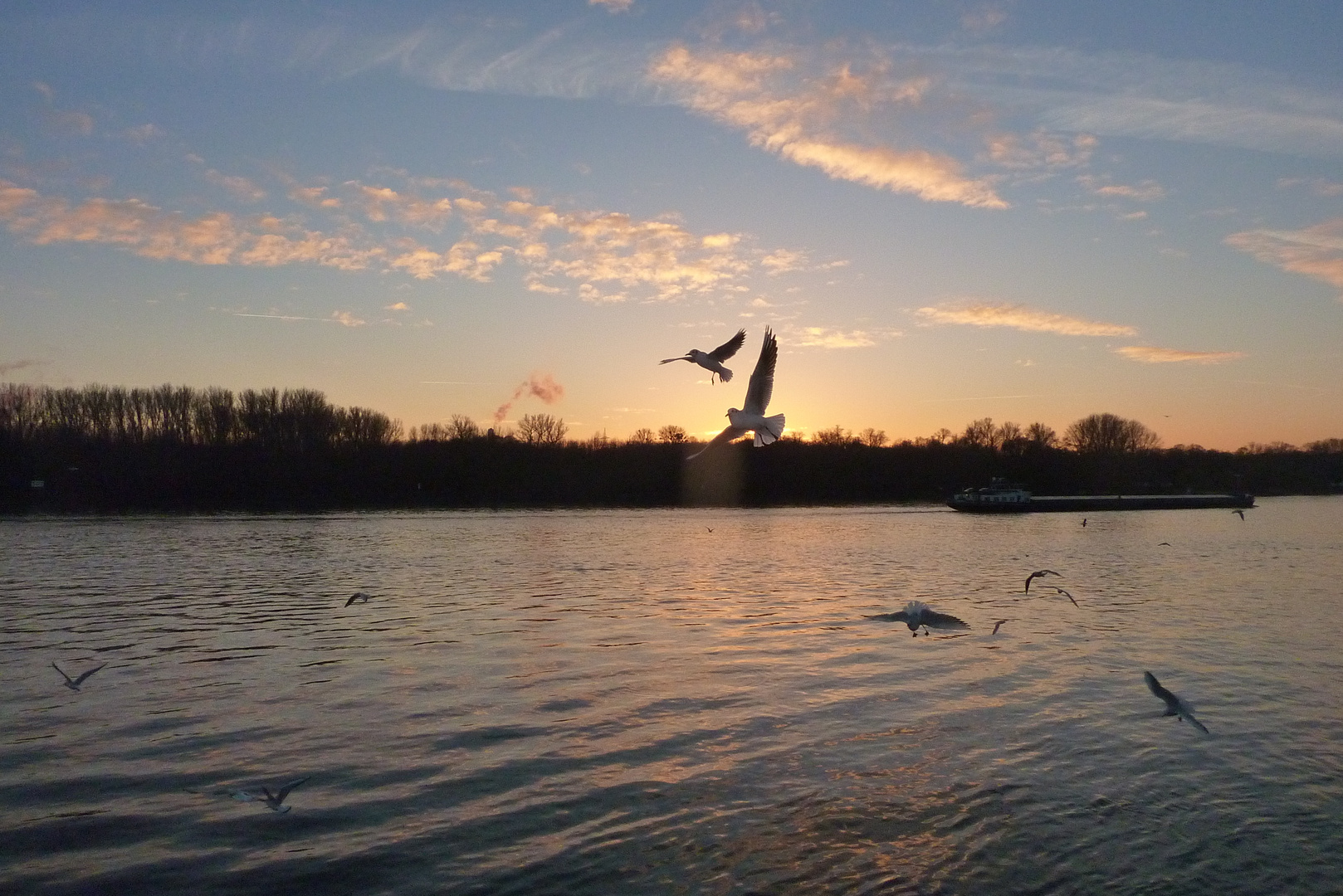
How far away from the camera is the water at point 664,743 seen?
8.84 m

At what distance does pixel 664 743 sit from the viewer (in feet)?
40.8

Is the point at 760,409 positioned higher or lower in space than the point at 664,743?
higher

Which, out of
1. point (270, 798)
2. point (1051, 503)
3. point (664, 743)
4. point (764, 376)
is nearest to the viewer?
point (270, 798)

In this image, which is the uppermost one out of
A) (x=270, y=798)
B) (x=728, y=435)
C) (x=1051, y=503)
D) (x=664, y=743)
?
(x=728, y=435)

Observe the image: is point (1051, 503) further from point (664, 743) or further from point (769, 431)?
point (664, 743)

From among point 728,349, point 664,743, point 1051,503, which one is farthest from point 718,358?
point 1051,503

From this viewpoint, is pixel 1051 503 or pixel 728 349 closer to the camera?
pixel 728 349

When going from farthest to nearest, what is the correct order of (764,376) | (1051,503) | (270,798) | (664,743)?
1. (1051,503)
2. (764,376)
3. (664,743)
4. (270,798)

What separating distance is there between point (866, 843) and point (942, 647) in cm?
1048

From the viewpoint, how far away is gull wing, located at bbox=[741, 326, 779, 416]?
1412 cm

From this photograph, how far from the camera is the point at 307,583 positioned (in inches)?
1230

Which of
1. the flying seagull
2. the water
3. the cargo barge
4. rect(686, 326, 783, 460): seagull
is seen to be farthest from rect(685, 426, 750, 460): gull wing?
the cargo barge

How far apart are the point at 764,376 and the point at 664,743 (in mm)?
5121

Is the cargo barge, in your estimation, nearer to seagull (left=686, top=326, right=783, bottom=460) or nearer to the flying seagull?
seagull (left=686, top=326, right=783, bottom=460)
